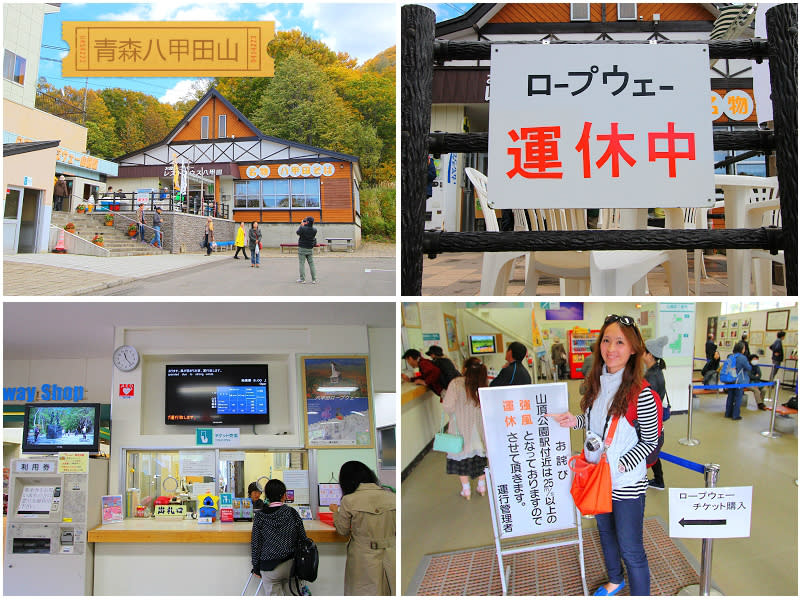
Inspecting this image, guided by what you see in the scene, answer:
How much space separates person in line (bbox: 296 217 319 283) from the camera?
341 centimetres

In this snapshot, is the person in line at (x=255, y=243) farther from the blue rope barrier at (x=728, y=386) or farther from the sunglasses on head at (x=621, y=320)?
the blue rope barrier at (x=728, y=386)

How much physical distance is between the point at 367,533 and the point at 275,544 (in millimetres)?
611

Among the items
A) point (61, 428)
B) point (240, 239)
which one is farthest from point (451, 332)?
point (61, 428)

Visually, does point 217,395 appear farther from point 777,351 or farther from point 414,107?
point 777,351

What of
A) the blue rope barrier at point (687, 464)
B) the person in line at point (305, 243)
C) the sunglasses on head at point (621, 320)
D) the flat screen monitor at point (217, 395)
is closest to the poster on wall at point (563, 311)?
the sunglasses on head at point (621, 320)

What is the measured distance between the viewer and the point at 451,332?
12.1ft

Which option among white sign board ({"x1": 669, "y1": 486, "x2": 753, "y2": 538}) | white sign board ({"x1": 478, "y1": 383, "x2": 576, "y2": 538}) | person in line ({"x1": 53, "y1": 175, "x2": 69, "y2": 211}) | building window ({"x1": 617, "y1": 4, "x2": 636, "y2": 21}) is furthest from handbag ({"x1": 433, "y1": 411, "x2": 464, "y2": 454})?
building window ({"x1": 617, "y1": 4, "x2": 636, "y2": 21})

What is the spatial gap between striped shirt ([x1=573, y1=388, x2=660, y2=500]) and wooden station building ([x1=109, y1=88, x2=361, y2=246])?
1821mm

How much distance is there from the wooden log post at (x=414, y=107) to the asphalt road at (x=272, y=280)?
164 cm

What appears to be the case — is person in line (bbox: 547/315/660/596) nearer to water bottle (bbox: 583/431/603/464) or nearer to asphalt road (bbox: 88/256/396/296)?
water bottle (bbox: 583/431/603/464)

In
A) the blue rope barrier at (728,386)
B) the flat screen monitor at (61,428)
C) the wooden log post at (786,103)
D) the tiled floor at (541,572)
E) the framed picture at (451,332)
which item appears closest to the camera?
the wooden log post at (786,103)

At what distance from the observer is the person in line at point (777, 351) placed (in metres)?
3.42

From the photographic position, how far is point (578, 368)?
2.96 metres

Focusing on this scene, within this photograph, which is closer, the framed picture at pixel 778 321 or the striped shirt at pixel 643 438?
the striped shirt at pixel 643 438
